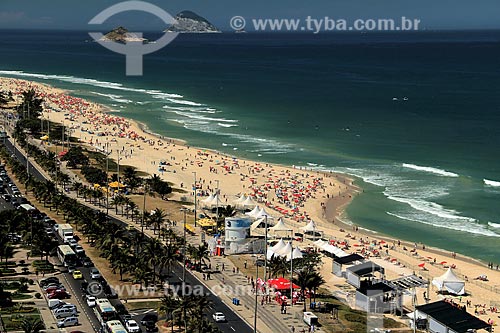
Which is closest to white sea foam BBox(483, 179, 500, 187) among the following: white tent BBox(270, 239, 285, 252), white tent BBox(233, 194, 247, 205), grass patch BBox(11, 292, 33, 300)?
white tent BBox(233, 194, 247, 205)

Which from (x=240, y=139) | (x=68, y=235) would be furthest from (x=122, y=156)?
(x=68, y=235)

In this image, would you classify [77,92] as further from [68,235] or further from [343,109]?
[68,235]

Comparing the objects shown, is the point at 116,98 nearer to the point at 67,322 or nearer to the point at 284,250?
the point at 284,250

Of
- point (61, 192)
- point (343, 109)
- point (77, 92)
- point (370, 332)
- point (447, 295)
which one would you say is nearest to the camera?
point (370, 332)

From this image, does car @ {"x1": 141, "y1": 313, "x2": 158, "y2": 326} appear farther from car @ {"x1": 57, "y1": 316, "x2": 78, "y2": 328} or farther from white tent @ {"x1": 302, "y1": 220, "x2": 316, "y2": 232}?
white tent @ {"x1": 302, "y1": 220, "x2": 316, "y2": 232}

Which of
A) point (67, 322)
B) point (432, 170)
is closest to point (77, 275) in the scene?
point (67, 322)
